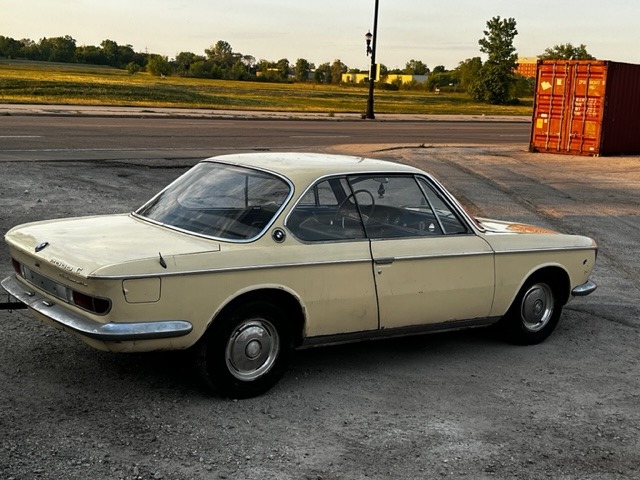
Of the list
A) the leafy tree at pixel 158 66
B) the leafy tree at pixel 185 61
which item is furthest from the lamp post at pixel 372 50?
the leafy tree at pixel 185 61

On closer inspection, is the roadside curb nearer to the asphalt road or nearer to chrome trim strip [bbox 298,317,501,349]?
the asphalt road

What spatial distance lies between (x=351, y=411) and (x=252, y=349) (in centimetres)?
69

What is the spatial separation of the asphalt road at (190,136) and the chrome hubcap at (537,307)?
12.1m

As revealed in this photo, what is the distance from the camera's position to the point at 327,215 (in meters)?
5.86

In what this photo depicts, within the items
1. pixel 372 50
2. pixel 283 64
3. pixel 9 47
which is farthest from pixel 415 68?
pixel 372 50

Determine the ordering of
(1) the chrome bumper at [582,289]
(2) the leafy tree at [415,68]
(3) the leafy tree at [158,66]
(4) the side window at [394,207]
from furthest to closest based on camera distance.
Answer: (2) the leafy tree at [415,68] → (3) the leafy tree at [158,66] → (1) the chrome bumper at [582,289] → (4) the side window at [394,207]

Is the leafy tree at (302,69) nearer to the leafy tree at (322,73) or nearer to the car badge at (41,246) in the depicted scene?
the leafy tree at (322,73)

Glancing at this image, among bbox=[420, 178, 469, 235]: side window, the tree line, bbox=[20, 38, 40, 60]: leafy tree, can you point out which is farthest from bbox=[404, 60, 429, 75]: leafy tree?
bbox=[420, 178, 469, 235]: side window

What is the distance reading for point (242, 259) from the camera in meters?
5.27

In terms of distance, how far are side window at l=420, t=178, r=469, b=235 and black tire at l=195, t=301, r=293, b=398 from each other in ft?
5.03

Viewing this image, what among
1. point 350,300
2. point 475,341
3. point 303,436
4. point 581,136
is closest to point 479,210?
Result: point 475,341

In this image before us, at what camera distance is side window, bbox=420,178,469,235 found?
20.9 ft

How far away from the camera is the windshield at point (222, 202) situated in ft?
18.3

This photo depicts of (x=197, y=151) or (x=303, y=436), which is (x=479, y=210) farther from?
(x=303, y=436)
